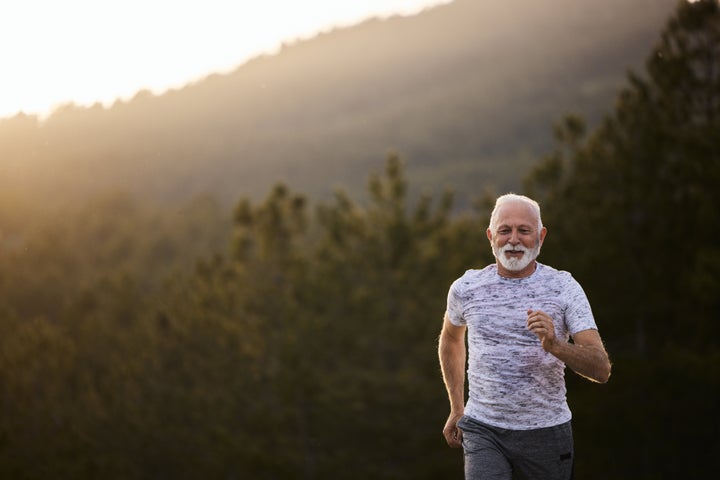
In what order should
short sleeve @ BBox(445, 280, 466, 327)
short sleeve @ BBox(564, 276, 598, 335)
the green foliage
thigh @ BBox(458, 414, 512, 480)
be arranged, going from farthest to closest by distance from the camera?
the green foliage → short sleeve @ BBox(445, 280, 466, 327) → thigh @ BBox(458, 414, 512, 480) → short sleeve @ BBox(564, 276, 598, 335)

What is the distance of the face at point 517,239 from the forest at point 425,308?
17.2m

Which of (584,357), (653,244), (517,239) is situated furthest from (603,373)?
(653,244)

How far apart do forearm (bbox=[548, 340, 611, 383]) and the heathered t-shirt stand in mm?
190

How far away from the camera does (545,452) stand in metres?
3.18

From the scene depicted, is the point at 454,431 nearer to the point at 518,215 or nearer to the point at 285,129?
the point at 518,215

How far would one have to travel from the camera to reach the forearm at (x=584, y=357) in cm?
283

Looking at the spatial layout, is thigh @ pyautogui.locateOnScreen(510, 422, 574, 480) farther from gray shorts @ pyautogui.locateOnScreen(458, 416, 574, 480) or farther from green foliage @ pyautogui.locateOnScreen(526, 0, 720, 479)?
green foliage @ pyautogui.locateOnScreen(526, 0, 720, 479)

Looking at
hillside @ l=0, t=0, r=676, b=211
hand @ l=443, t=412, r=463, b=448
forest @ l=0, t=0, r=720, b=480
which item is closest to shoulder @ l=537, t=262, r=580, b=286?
hand @ l=443, t=412, r=463, b=448

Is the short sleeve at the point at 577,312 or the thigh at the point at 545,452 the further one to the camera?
the thigh at the point at 545,452

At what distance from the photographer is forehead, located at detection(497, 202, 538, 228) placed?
320cm

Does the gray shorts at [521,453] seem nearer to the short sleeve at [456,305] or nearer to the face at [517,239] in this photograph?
the short sleeve at [456,305]

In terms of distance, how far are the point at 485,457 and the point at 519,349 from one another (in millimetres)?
464

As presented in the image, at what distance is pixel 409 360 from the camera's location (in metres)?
24.0

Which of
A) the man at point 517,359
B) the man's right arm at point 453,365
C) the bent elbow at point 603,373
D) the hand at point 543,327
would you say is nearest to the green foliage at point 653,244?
the man's right arm at point 453,365
